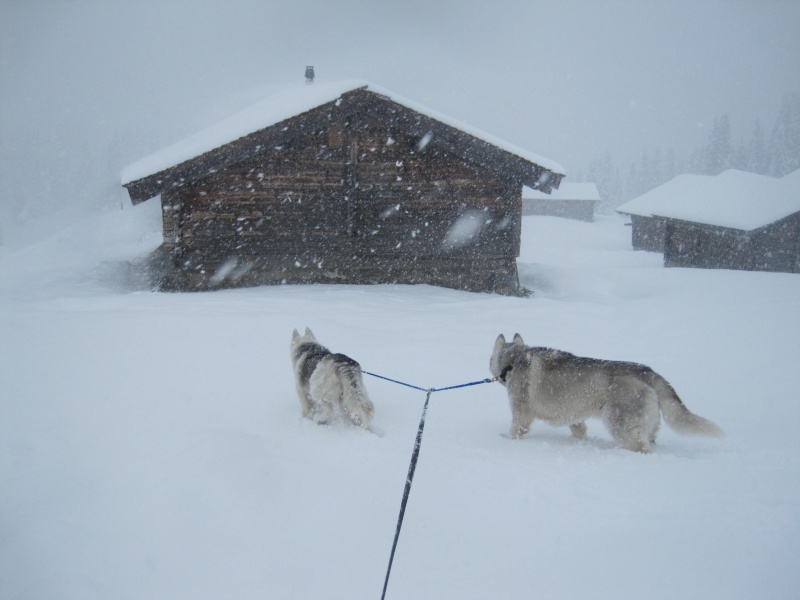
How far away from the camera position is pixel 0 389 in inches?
211

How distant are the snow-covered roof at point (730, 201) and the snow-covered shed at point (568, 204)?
30071mm

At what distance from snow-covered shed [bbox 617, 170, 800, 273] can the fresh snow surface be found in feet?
53.8

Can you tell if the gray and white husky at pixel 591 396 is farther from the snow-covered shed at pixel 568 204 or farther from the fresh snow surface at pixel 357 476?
the snow-covered shed at pixel 568 204

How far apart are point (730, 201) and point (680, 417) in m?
25.2

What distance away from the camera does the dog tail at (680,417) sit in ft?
13.5

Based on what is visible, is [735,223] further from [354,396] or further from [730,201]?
[354,396]

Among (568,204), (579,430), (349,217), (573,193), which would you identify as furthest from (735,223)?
(573,193)

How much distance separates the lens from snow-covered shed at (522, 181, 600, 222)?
60.9 meters

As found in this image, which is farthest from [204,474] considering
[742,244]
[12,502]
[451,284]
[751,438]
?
[742,244]

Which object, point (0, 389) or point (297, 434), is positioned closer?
point (297, 434)

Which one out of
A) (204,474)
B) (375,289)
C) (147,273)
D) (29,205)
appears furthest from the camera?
(29,205)

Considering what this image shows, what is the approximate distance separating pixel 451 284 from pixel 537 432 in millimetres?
7941

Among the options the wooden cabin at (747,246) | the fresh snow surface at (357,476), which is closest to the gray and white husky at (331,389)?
the fresh snow surface at (357,476)

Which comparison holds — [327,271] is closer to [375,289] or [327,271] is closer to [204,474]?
[375,289]
